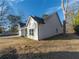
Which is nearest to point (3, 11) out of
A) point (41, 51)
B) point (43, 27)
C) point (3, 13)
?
point (3, 13)

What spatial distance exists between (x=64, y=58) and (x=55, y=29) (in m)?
20.0

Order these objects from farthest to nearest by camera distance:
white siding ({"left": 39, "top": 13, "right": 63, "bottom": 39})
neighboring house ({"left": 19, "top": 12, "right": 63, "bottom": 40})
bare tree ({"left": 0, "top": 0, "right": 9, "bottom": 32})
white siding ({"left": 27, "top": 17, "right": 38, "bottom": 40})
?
white siding ({"left": 39, "top": 13, "right": 63, "bottom": 39})
white siding ({"left": 27, "top": 17, "right": 38, "bottom": 40})
neighboring house ({"left": 19, "top": 12, "right": 63, "bottom": 40})
bare tree ({"left": 0, "top": 0, "right": 9, "bottom": 32})

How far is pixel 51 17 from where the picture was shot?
3138 cm

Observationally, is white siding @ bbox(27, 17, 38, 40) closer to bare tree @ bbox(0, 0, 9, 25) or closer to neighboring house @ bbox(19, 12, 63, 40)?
neighboring house @ bbox(19, 12, 63, 40)

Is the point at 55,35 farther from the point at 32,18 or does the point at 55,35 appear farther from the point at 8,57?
the point at 8,57

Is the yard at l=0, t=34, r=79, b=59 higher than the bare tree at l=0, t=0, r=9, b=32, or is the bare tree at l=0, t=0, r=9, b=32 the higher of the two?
the bare tree at l=0, t=0, r=9, b=32

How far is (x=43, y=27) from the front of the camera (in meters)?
29.7

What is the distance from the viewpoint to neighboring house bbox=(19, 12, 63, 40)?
29.1 metres

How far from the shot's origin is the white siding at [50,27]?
96.2ft

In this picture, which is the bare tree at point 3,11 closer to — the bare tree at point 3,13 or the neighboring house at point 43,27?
the bare tree at point 3,13

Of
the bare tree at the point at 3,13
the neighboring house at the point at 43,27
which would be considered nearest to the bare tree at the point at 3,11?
the bare tree at the point at 3,13

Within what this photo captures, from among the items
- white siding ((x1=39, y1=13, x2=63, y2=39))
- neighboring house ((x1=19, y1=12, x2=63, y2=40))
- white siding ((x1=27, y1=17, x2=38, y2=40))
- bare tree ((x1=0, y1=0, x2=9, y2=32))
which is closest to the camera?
bare tree ((x1=0, y1=0, x2=9, y2=32))

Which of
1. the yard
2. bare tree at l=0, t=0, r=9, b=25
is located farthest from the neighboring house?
bare tree at l=0, t=0, r=9, b=25

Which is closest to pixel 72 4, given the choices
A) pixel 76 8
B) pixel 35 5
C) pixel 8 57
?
pixel 76 8
